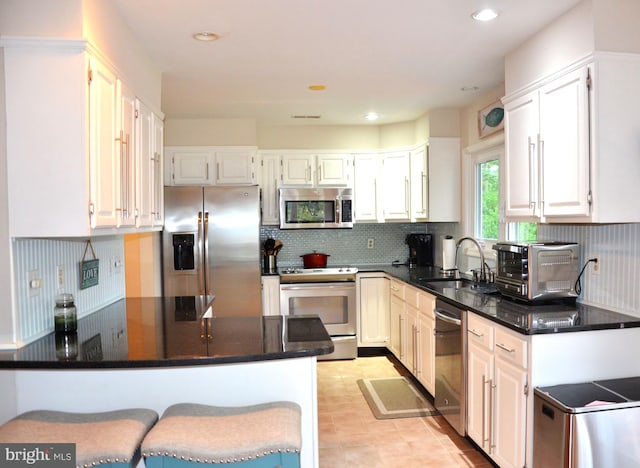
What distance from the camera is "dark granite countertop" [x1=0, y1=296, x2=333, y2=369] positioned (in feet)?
5.89

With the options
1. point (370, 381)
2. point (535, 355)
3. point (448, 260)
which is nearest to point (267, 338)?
point (535, 355)

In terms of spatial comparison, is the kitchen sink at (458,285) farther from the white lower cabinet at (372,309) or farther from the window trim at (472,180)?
the white lower cabinet at (372,309)

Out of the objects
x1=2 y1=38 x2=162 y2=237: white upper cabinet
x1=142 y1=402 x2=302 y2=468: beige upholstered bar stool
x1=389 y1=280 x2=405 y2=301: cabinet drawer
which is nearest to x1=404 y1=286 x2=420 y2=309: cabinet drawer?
x1=389 y1=280 x2=405 y2=301: cabinet drawer

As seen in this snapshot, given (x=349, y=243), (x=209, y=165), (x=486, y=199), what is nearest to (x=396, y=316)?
(x=349, y=243)

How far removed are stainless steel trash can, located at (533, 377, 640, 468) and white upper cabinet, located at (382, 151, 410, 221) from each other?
10.1ft

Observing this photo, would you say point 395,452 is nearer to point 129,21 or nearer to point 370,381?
point 370,381

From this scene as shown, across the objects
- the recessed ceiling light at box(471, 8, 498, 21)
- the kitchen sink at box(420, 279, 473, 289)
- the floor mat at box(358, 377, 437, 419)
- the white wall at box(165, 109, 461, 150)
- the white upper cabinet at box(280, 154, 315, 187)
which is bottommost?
the floor mat at box(358, 377, 437, 419)

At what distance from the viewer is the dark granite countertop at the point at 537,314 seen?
227 centimetres

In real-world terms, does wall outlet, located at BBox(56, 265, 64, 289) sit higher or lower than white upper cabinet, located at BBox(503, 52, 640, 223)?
lower

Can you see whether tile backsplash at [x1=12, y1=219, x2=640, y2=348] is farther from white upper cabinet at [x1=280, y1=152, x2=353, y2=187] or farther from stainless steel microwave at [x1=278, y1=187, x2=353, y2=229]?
white upper cabinet at [x1=280, y1=152, x2=353, y2=187]

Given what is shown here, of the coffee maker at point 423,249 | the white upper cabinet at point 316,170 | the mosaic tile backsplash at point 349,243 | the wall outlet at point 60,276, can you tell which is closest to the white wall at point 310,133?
the white upper cabinet at point 316,170

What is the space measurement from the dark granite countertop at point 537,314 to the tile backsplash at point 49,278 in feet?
7.28

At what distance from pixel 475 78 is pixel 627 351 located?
7.04 ft

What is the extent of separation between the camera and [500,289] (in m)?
3.01
